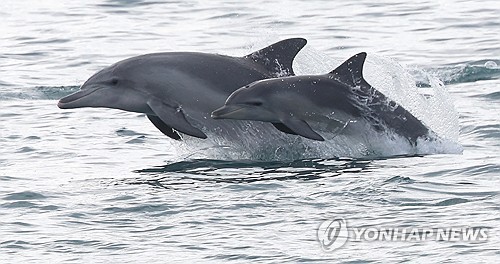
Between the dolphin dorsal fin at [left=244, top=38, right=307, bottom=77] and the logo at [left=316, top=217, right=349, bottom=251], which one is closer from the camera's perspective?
the logo at [left=316, top=217, right=349, bottom=251]

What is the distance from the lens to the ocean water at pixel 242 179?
34.8 ft

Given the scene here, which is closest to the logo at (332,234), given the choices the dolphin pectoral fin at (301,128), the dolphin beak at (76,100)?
the dolphin pectoral fin at (301,128)

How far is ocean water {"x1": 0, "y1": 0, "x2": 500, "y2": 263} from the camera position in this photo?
10.6 metres

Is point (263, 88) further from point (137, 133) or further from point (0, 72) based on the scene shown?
point (0, 72)

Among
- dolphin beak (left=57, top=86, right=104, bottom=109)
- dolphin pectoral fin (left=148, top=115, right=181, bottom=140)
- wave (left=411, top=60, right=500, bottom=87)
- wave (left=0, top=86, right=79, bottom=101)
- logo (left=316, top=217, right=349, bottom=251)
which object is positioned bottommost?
wave (left=0, top=86, right=79, bottom=101)

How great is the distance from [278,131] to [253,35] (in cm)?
1091

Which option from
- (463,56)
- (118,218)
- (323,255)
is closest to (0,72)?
(463,56)

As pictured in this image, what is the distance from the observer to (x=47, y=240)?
35.9 ft

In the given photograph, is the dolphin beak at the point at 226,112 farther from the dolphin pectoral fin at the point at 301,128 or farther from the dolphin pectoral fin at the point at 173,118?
the dolphin pectoral fin at the point at 301,128

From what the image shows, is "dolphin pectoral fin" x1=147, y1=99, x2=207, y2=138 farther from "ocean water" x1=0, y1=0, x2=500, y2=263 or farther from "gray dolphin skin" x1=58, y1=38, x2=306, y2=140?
"ocean water" x1=0, y1=0, x2=500, y2=263

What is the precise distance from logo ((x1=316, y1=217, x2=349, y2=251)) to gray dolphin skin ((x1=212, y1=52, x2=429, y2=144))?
269cm
